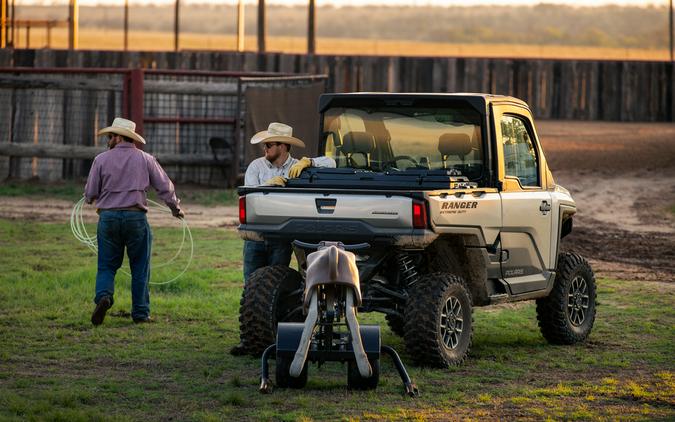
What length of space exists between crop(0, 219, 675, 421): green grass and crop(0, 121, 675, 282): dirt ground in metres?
3.84

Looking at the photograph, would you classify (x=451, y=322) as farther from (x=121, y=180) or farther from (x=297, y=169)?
(x=121, y=180)

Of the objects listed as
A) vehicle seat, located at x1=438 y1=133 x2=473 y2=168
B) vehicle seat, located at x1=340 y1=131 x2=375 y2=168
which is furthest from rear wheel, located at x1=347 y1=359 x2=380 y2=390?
vehicle seat, located at x1=340 y1=131 x2=375 y2=168

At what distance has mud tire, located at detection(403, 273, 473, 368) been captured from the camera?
10.1 metres

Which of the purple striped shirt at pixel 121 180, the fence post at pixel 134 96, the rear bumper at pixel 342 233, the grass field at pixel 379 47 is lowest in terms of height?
the rear bumper at pixel 342 233

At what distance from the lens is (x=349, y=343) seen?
30.4 feet

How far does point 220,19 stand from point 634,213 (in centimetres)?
17017

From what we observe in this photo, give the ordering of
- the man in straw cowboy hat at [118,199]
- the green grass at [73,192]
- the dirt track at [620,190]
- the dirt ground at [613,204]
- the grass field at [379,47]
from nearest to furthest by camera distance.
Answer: the man in straw cowboy hat at [118,199] < the dirt track at [620,190] < the dirt ground at [613,204] < the green grass at [73,192] < the grass field at [379,47]

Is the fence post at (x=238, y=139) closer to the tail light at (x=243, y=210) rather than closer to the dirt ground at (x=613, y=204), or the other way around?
the dirt ground at (x=613, y=204)

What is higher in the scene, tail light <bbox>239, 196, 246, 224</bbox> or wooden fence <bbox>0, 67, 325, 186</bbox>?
wooden fence <bbox>0, 67, 325, 186</bbox>

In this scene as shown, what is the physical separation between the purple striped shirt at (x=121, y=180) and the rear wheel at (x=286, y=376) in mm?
3283

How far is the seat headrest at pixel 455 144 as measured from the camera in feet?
36.4

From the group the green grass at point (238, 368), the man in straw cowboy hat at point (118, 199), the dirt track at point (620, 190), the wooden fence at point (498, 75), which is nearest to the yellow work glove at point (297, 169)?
the green grass at point (238, 368)

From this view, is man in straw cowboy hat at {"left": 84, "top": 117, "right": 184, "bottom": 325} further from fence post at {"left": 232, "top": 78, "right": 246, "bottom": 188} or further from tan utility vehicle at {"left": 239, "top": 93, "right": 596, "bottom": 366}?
fence post at {"left": 232, "top": 78, "right": 246, "bottom": 188}

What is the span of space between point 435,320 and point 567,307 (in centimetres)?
229
